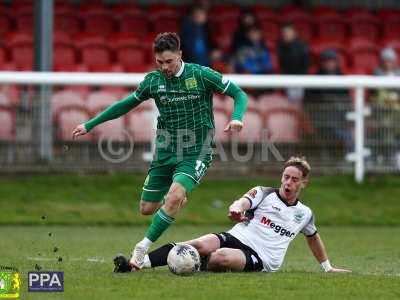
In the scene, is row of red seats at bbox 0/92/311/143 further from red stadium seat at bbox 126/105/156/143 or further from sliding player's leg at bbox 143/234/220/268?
sliding player's leg at bbox 143/234/220/268

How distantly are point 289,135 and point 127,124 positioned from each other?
262cm

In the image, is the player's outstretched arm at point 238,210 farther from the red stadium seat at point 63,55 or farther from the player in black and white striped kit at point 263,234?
the red stadium seat at point 63,55

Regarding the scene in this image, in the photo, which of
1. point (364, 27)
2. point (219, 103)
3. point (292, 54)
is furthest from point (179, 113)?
point (364, 27)

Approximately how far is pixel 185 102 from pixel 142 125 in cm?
741

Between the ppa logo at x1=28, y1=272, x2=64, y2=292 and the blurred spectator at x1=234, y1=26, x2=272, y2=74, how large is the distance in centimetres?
1074

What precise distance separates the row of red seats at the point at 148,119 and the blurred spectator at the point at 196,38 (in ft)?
5.80

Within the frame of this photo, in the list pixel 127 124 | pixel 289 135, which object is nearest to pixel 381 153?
pixel 289 135

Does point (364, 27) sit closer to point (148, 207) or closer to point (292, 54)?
point (292, 54)

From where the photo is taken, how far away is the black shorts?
36.0 ft

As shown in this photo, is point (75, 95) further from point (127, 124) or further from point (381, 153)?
point (381, 153)

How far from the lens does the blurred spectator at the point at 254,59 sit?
20.5 m

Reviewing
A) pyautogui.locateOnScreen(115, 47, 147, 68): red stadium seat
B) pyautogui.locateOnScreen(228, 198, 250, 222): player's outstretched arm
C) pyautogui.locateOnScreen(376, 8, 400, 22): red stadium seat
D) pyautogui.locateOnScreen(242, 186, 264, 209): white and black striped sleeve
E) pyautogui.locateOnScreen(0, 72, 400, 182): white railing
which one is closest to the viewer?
pyautogui.locateOnScreen(228, 198, 250, 222): player's outstretched arm

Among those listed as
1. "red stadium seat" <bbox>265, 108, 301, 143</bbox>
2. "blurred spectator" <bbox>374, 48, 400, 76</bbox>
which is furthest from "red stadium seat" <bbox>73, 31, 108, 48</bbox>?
"blurred spectator" <bbox>374, 48, 400, 76</bbox>

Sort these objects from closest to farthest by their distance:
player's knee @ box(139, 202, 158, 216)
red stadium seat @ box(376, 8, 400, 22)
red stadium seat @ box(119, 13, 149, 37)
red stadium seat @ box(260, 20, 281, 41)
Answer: player's knee @ box(139, 202, 158, 216)
red stadium seat @ box(119, 13, 149, 37)
red stadium seat @ box(260, 20, 281, 41)
red stadium seat @ box(376, 8, 400, 22)
